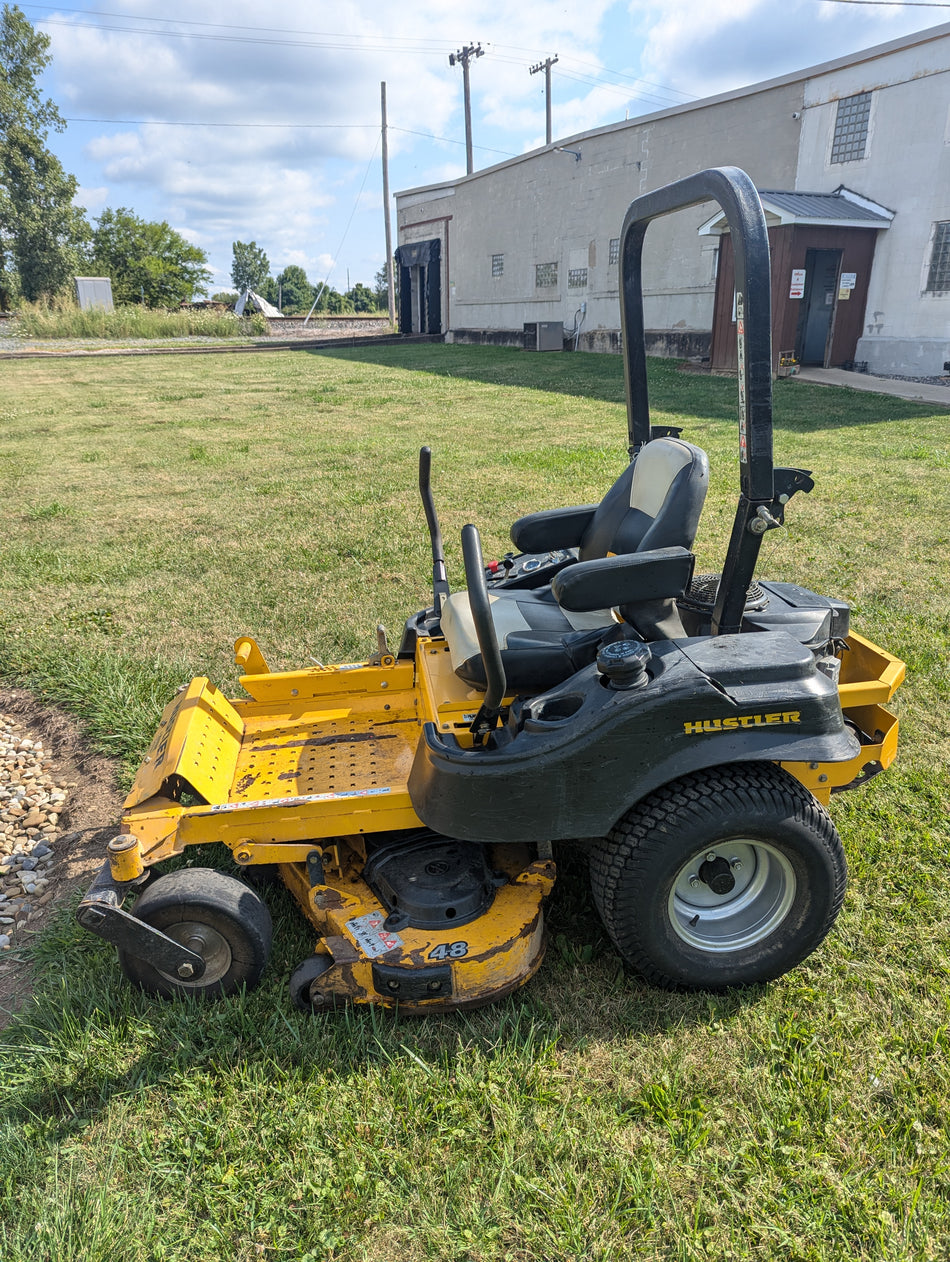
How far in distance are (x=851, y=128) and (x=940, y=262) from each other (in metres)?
3.08

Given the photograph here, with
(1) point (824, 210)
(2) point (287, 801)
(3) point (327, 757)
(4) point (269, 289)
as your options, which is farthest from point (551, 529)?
(4) point (269, 289)

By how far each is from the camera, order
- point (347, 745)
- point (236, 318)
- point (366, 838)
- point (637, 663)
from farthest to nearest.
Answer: point (236, 318)
point (347, 745)
point (366, 838)
point (637, 663)

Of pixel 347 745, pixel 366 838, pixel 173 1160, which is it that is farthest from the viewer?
pixel 347 745

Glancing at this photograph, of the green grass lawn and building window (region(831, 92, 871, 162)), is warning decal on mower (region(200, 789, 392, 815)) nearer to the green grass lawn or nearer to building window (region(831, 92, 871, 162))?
the green grass lawn

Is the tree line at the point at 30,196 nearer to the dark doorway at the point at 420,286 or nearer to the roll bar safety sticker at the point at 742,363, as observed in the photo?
the dark doorway at the point at 420,286

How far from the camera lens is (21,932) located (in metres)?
2.83

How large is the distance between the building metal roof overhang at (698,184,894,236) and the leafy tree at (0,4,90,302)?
35.8m

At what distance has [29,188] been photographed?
1580 inches

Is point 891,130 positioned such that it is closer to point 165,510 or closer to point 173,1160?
point 165,510

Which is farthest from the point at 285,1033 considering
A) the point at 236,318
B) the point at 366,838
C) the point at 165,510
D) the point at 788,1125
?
the point at 236,318

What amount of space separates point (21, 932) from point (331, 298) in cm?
8996

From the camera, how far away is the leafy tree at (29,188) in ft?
130

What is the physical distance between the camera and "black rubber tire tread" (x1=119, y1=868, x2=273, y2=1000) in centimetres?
232

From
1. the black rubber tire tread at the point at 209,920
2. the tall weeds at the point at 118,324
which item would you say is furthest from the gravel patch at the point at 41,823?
the tall weeds at the point at 118,324
